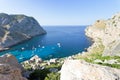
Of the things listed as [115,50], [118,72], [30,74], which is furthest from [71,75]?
[115,50]

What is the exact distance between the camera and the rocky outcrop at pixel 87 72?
2023cm

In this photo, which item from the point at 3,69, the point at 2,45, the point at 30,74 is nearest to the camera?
the point at 3,69

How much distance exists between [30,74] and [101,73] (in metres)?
23.5

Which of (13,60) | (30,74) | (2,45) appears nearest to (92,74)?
(30,74)

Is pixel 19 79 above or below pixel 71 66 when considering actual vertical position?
below

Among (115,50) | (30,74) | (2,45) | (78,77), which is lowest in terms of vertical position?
(2,45)

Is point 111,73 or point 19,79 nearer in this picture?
point 111,73

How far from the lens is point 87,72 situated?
20969 mm

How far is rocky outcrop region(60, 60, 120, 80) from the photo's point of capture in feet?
66.4

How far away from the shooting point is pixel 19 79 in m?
32.5

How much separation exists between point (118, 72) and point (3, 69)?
16145 millimetres

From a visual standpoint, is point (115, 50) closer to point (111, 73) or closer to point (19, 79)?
point (19, 79)

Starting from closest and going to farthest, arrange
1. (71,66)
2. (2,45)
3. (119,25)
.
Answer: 1. (71,66)
2. (119,25)
3. (2,45)

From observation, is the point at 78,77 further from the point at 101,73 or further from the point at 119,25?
the point at 119,25
